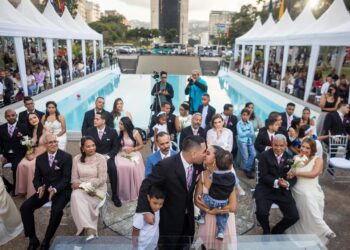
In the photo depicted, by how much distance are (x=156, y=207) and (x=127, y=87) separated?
1806 centimetres

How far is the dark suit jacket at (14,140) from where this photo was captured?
507 cm

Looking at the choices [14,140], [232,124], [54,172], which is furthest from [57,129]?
[232,124]

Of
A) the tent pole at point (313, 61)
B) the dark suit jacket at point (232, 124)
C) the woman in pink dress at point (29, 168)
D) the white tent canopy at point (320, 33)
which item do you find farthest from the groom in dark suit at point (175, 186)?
the tent pole at point (313, 61)

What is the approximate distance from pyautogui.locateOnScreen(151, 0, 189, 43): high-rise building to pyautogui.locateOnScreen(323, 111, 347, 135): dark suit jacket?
127 meters

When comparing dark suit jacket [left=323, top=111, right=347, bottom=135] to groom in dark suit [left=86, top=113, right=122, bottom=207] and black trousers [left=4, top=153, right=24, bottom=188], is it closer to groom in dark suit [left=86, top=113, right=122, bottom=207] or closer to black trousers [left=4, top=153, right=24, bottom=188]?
groom in dark suit [left=86, top=113, right=122, bottom=207]

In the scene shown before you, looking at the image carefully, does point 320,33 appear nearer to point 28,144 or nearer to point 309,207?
point 309,207

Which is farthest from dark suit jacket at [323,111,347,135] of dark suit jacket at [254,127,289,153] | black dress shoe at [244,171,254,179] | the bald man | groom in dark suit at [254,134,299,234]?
the bald man

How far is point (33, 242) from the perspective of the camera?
3.58 metres

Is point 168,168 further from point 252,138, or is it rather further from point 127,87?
point 127,87

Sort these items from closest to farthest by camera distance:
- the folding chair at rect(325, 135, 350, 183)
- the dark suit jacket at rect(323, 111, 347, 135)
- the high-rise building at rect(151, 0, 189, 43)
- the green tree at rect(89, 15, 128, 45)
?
the folding chair at rect(325, 135, 350, 183) → the dark suit jacket at rect(323, 111, 347, 135) → the green tree at rect(89, 15, 128, 45) → the high-rise building at rect(151, 0, 189, 43)

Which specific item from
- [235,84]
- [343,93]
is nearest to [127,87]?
[235,84]

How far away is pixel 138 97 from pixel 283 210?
1388cm

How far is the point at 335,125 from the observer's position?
614 cm

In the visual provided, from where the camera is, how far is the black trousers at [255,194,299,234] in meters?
3.69
